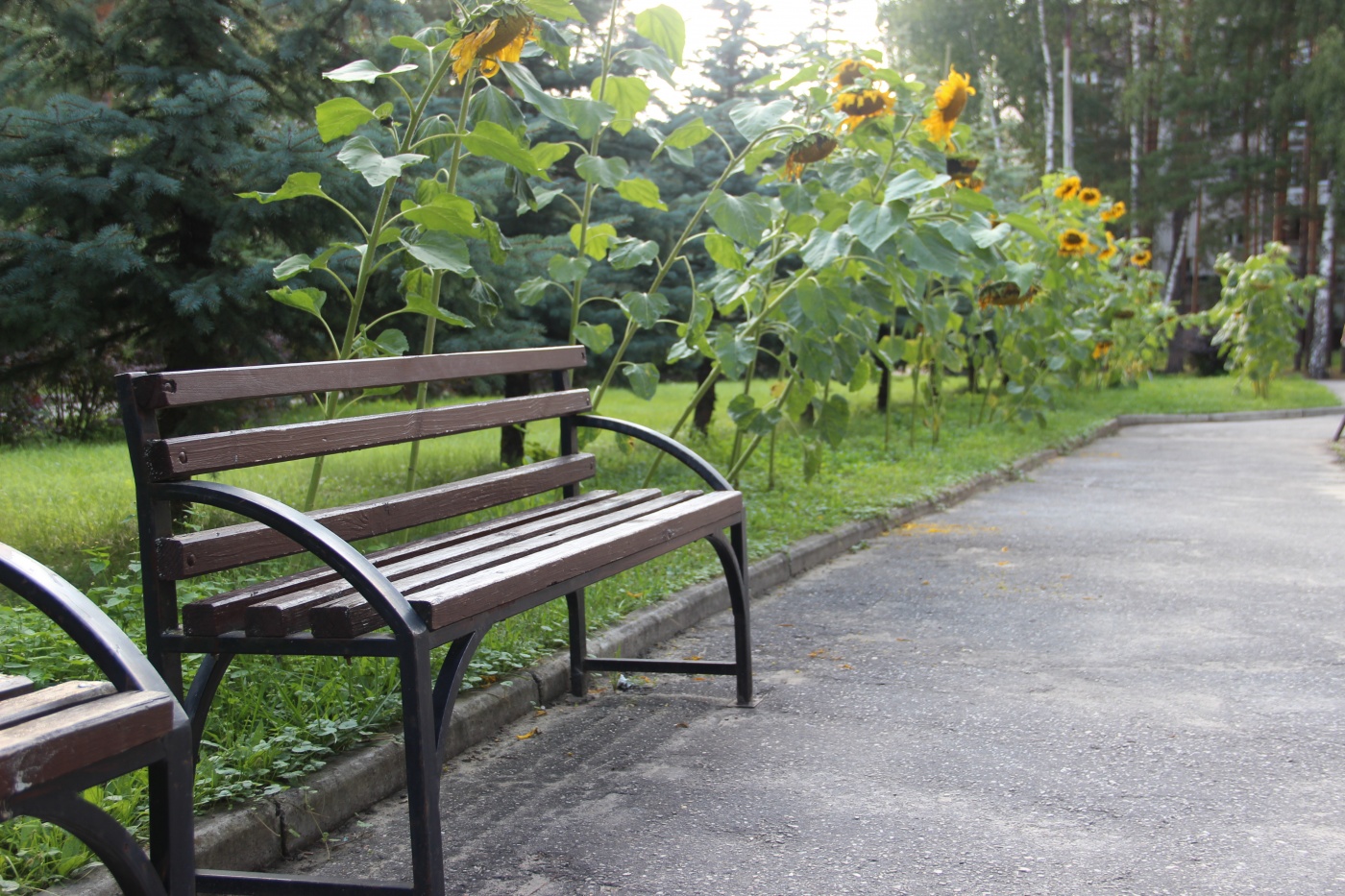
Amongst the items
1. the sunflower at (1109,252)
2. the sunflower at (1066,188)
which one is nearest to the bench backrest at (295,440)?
the sunflower at (1066,188)

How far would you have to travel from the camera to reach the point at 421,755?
2.18 metres

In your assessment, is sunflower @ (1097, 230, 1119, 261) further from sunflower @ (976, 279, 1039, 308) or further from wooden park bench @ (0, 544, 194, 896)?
wooden park bench @ (0, 544, 194, 896)

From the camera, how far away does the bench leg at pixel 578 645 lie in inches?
146

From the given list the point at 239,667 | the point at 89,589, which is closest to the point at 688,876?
the point at 239,667

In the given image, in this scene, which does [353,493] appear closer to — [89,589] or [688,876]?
[89,589]

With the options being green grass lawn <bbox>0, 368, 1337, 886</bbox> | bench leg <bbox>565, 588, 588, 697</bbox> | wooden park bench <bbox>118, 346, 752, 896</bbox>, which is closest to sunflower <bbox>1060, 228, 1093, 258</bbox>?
green grass lawn <bbox>0, 368, 1337, 886</bbox>

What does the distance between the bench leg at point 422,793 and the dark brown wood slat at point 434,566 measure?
7.0 inches

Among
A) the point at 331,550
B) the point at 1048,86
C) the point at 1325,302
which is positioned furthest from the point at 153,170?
the point at 1048,86

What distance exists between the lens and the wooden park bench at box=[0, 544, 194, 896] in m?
1.43

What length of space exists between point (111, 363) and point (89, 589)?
5.33 m

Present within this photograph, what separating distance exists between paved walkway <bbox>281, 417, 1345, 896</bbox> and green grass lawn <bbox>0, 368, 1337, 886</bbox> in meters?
0.27

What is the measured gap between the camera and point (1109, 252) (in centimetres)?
1457

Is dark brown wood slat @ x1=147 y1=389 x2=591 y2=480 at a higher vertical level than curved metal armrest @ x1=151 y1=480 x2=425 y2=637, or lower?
higher

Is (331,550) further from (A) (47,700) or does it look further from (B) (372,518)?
(B) (372,518)
